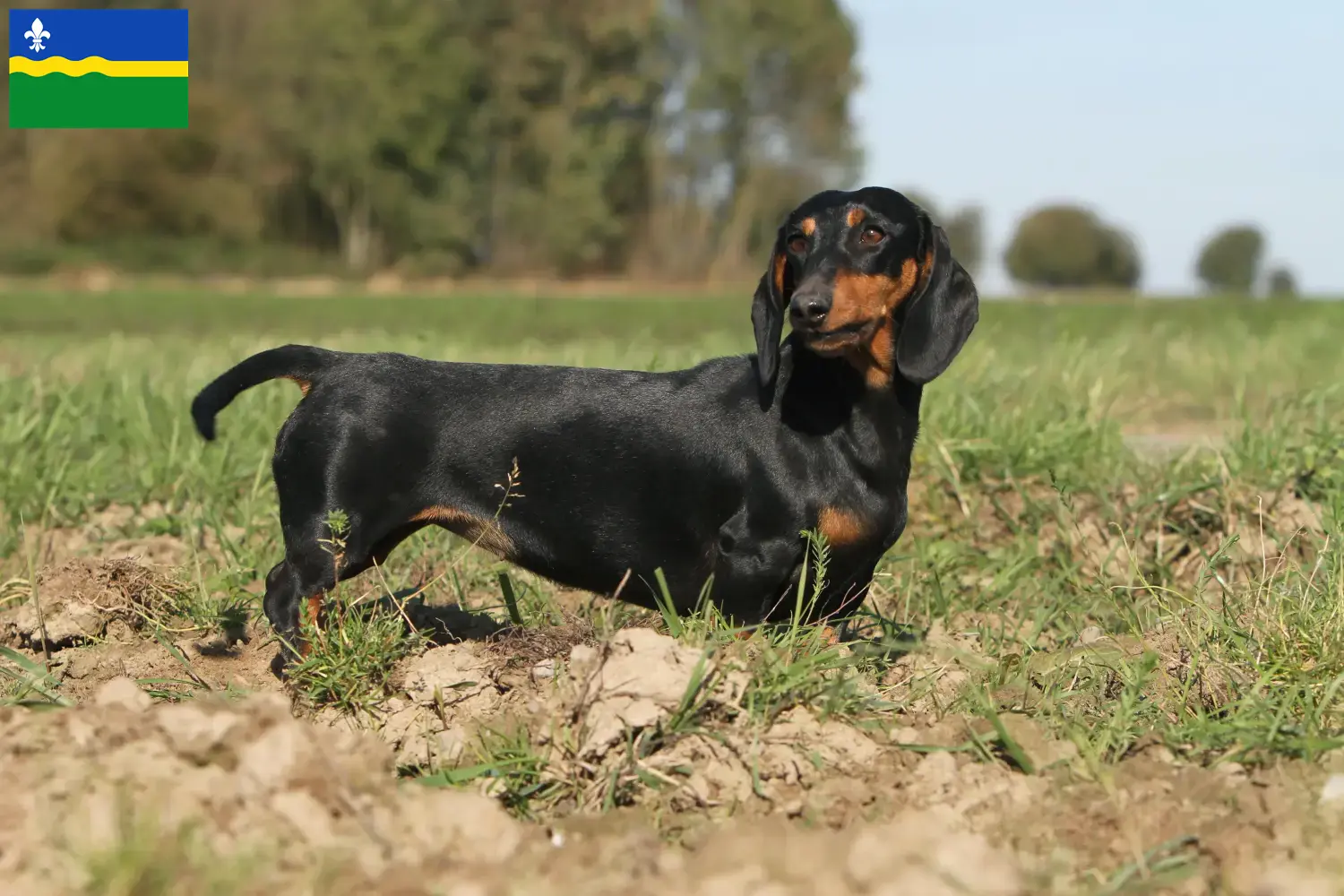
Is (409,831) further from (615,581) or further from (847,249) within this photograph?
(847,249)

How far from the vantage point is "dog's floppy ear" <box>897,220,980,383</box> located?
12.0 feet

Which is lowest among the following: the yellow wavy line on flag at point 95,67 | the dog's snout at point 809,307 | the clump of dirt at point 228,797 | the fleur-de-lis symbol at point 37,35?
the clump of dirt at point 228,797

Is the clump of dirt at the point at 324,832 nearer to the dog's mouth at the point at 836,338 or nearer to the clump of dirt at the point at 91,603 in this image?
the dog's mouth at the point at 836,338

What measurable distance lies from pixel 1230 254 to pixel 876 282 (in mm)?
79627

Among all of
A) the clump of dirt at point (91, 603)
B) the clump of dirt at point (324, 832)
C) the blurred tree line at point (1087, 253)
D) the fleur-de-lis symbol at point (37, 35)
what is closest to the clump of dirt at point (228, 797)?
the clump of dirt at point (324, 832)

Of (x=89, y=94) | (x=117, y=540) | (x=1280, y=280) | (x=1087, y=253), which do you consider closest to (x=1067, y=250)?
(x=1087, y=253)

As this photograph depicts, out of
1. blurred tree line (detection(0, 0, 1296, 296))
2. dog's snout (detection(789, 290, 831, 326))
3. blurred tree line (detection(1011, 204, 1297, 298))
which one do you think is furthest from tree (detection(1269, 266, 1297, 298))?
dog's snout (detection(789, 290, 831, 326))

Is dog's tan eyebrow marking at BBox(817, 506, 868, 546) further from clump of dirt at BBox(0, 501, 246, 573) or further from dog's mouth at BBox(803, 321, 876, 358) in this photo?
clump of dirt at BBox(0, 501, 246, 573)

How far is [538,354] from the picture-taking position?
9.04 meters

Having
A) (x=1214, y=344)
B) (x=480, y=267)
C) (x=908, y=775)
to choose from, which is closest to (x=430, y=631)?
(x=908, y=775)

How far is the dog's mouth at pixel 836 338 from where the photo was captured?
136 inches

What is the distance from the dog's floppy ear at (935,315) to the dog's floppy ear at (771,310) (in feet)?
1.11

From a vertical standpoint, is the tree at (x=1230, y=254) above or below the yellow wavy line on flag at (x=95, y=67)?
below

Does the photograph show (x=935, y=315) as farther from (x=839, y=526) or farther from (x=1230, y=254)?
(x=1230, y=254)
